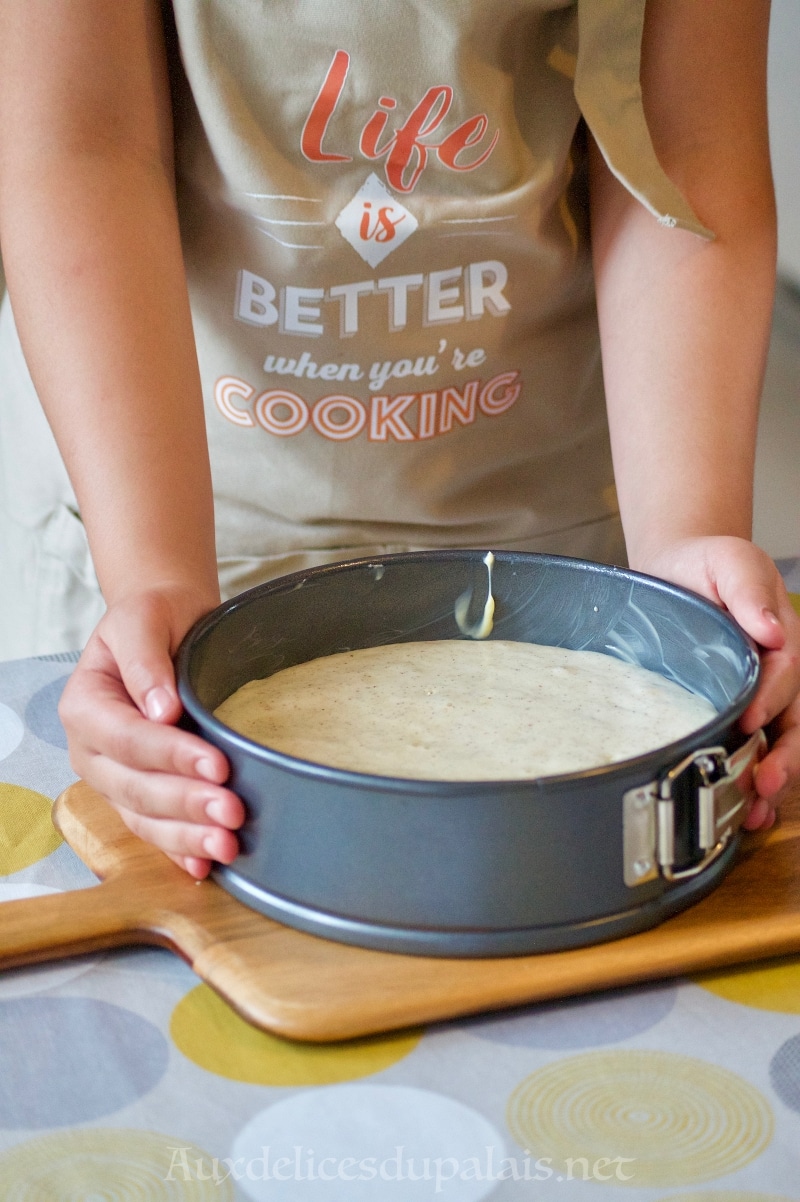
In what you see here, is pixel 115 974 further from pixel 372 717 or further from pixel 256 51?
pixel 256 51

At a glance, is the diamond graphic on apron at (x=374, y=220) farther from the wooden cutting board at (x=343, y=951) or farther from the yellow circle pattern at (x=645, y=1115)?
the yellow circle pattern at (x=645, y=1115)

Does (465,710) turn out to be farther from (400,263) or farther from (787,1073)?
(400,263)

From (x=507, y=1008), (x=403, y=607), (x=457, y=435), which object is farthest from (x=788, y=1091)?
(x=457, y=435)

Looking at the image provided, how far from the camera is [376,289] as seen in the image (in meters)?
0.93

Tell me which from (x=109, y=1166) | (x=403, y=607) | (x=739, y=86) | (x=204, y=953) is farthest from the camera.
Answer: (x=739, y=86)

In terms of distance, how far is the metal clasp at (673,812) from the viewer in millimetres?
539

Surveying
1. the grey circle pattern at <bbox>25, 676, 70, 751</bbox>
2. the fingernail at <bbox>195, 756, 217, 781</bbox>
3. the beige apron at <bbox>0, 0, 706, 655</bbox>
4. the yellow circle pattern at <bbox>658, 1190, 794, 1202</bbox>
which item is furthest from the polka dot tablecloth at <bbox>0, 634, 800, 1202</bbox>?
the beige apron at <bbox>0, 0, 706, 655</bbox>

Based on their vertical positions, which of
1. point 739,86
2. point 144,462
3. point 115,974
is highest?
point 739,86

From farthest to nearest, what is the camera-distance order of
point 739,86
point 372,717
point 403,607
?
point 739,86 < point 403,607 < point 372,717

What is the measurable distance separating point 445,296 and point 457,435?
0.41 feet

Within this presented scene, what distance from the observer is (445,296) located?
3.12 ft

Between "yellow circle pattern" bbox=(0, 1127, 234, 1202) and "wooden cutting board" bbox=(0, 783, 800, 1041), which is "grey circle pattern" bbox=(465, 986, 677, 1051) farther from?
"yellow circle pattern" bbox=(0, 1127, 234, 1202)

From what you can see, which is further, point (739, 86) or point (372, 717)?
point (739, 86)

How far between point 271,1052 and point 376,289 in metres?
0.61
